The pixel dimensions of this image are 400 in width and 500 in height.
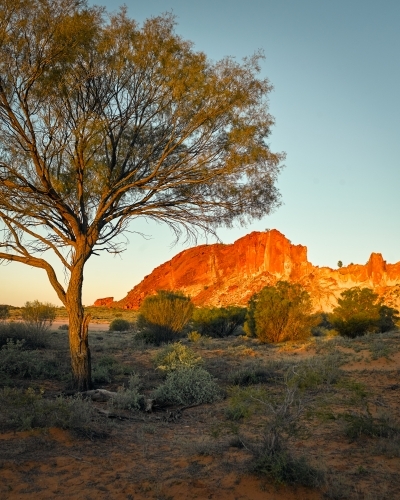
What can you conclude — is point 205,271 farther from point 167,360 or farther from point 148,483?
point 148,483

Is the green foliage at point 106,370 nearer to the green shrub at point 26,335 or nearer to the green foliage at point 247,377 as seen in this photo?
the green foliage at point 247,377

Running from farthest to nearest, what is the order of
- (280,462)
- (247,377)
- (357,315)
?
(357,315) → (247,377) → (280,462)

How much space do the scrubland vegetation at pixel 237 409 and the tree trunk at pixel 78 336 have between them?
0.40m

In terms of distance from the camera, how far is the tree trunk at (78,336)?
10836mm

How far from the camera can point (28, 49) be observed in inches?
400

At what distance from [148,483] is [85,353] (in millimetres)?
5809

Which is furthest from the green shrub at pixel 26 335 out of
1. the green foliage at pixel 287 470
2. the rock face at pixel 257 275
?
the rock face at pixel 257 275

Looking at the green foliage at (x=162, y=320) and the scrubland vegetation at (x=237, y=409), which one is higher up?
the green foliage at (x=162, y=320)

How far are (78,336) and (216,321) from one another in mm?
20789

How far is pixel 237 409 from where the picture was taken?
27.9 ft

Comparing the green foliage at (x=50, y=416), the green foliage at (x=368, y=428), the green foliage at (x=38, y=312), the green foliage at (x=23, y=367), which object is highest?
the green foliage at (x=38, y=312)

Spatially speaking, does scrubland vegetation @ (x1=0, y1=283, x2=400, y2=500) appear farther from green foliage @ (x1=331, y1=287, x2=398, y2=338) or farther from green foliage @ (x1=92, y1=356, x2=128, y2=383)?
green foliage @ (x1=331, y1=287, x2=398, y2=338)

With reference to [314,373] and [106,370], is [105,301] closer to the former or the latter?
[106,370]

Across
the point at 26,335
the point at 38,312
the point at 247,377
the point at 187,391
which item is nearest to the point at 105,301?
the point at 38,312
